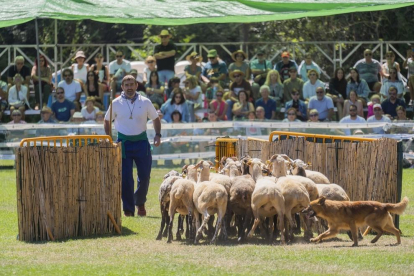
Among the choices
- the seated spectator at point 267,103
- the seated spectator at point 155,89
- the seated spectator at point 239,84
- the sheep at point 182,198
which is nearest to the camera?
the sheep at point 182,198

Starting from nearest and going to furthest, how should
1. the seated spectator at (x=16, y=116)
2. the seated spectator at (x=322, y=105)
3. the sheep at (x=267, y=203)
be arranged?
the sheep at (x=267, y=203), the seated spectator at (x=16, y=116), the seated spectator at (x=322, y=105)

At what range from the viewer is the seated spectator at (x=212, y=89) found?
2609 cm

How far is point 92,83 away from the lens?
26141mm

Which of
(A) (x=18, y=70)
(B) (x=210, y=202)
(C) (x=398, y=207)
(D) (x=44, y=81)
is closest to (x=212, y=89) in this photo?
(D) (x=44, y=81)

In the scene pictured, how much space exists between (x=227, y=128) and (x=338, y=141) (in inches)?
338

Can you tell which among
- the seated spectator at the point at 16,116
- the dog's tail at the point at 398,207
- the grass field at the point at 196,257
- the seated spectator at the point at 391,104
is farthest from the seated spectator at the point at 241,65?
the dog's tail at the point at 398,207

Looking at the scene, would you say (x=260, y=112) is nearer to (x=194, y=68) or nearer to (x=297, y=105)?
(x=297, y=105)

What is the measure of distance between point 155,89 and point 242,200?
43.6 feet

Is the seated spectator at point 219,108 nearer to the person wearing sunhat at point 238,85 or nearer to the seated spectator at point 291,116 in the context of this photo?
the person wearing sunhat at point 238,85

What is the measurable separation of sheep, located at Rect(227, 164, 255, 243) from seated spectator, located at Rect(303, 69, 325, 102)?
12788 mm

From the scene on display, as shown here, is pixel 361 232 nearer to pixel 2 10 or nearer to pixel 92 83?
pixel 2 10

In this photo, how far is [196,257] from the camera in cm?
1134

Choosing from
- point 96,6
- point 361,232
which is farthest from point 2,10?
point 361,232

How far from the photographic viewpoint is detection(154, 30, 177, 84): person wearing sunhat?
86.3 feet
